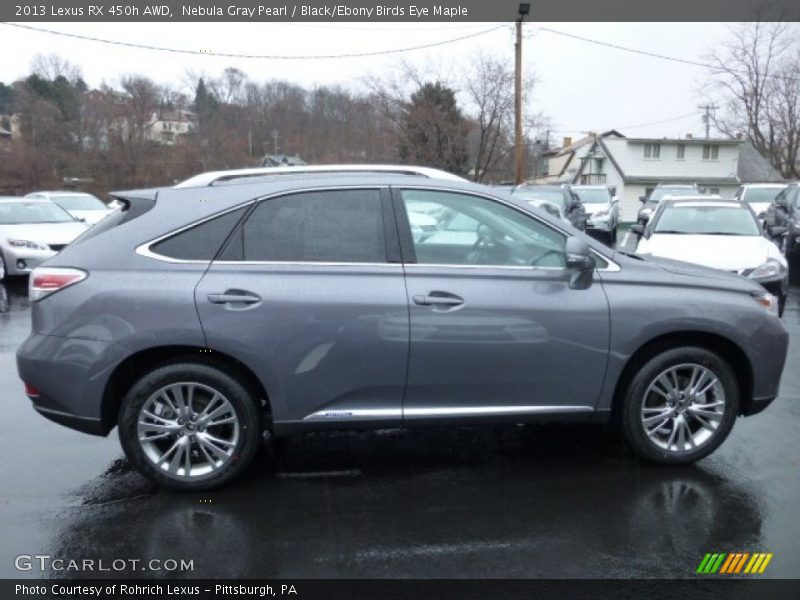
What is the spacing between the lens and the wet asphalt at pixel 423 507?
349 cm

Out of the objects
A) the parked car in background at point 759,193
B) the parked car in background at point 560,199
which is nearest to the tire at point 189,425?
the parked car in background at point 560,199

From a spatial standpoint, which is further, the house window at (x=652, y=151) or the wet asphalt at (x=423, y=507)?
the house window at (x=652, y=151)

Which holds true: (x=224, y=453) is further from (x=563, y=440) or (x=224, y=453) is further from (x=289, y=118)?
(x=289, y=118)

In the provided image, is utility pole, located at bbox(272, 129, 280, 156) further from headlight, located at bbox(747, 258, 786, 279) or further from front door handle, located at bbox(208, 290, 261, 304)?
front door handle, located at bbox(208, 290, 261, 304)

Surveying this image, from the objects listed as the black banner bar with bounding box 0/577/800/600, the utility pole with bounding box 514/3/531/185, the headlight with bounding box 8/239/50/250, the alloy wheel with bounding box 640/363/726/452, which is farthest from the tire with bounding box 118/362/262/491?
the utility pole with bounding box 514/3/531/185

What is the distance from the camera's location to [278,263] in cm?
416

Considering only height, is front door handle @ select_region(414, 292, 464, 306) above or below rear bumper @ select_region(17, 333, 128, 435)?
above

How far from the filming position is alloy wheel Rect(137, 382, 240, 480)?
13.6ft

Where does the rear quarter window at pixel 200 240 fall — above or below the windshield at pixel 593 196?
below

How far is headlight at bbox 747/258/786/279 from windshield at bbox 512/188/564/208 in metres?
8.80

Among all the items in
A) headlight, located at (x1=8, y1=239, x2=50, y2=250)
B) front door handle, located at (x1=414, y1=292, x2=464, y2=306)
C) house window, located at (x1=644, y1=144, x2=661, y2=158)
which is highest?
house window, located at (x1=644, y1=144, x2=661, y2=158)

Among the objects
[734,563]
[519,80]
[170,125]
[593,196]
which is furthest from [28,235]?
[170,125]

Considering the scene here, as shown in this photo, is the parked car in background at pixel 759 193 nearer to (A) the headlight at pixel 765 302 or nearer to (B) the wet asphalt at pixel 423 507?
(B) the wet asphalt at pixel 423 507

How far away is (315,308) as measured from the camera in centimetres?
405
